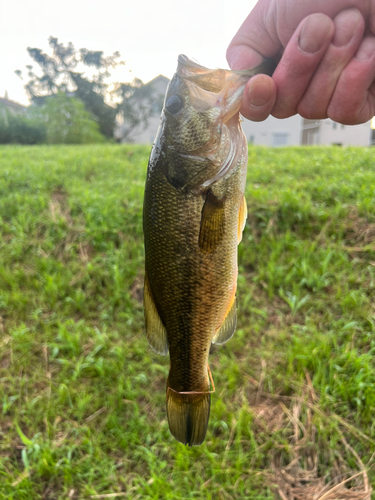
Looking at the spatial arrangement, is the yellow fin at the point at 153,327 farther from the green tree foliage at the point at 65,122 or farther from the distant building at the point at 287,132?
the distant building at the point at 287,132

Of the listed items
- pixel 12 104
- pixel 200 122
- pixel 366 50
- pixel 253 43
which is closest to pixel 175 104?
pixel 200 122

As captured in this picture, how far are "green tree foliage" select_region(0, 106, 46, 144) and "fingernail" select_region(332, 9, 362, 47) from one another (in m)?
17.6

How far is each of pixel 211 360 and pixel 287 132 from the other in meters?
23.6

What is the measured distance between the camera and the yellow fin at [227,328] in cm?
127

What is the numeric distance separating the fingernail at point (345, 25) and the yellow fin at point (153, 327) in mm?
1045

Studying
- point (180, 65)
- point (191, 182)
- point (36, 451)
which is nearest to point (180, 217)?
point (191, 182)

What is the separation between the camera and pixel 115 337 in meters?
2.92

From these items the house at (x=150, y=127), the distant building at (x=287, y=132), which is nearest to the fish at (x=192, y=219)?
the distant building at (x=287, y=132)

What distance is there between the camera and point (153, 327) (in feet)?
3.98

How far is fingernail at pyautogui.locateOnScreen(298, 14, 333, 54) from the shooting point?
1.06 meters

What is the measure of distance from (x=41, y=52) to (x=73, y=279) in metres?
23.4

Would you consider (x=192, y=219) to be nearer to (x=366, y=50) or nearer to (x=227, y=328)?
(x=227, y=328)

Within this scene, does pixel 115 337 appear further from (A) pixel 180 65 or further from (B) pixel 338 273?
(A) pixel 180 65

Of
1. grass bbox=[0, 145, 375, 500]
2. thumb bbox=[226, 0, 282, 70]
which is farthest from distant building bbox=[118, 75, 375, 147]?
thumb bbox=[226, 0, 282, 70]
